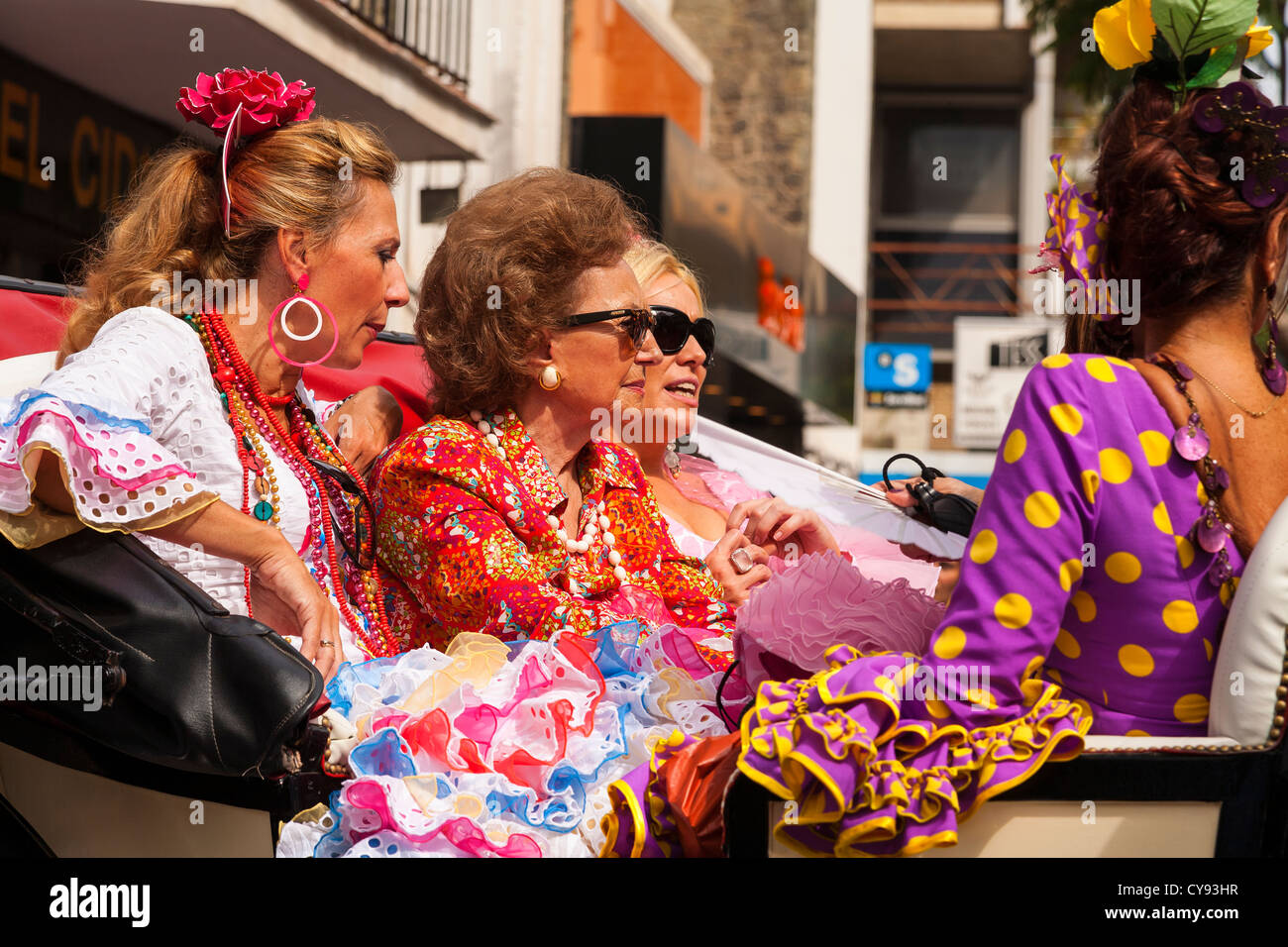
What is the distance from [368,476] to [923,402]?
57.3 feet

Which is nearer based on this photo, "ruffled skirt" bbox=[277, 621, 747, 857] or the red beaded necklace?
"ruffled skirt" bbox=[277, 621, 747, 857]

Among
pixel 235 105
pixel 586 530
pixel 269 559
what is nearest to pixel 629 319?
pixel 586 530

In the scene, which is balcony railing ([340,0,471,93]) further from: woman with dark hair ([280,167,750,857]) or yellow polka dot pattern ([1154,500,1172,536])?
yellow polka dot pattern ([1154,500,1172,536])

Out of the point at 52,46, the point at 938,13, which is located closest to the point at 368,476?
the point at 52,46

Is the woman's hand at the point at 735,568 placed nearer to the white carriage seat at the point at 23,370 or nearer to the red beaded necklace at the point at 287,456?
the red beaded necklace at the point at 287,456

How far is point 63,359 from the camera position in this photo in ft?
9.18

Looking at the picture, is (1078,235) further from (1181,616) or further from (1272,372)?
(1181,616)

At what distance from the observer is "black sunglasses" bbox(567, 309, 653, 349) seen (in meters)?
3.05

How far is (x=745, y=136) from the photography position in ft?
61.4

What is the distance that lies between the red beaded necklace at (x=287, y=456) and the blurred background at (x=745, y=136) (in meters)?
0.63

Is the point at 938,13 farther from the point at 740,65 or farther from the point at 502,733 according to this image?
the point at 502,733

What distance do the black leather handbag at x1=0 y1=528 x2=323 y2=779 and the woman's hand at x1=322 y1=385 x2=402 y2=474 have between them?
1.01 meters

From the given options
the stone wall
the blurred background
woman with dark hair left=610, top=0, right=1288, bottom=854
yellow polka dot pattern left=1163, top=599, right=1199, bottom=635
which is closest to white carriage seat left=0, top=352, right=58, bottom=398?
the blurred background

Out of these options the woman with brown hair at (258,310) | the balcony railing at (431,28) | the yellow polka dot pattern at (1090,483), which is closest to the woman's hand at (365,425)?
the woman with brown hair at (258,310)
